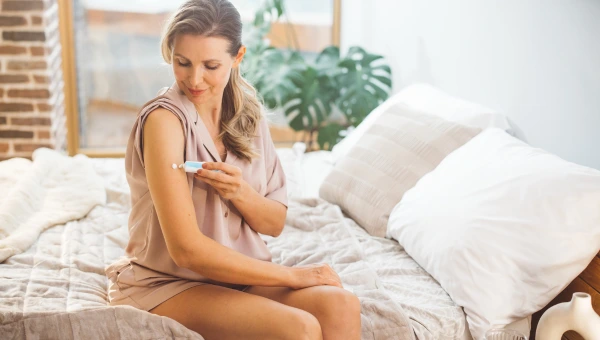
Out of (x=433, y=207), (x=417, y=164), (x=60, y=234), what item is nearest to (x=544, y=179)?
(x=433, y=207)

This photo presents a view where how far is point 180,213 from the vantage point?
1.45 meters

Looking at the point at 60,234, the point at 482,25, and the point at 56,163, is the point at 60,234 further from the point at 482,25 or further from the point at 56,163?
the point at 482,25

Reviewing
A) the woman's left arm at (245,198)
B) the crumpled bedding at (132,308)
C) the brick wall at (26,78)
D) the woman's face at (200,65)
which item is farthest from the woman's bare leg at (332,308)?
the brick wall at (26,78)

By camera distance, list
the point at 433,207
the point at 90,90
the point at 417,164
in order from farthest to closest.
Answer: the point at 90,90, the point at 417,164, the point at 433,207

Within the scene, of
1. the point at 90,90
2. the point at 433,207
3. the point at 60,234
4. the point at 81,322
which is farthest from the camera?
the point at 90,90

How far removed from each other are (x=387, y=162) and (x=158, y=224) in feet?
3.10

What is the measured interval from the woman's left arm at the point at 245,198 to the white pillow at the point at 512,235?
42 centimetres

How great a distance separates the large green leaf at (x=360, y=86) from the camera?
3.51m

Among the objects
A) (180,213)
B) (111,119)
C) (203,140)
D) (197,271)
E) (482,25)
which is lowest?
(111,119)

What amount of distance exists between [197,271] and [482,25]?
1.61m

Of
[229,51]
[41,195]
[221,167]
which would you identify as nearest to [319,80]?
[41,195]

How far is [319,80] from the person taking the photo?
12.4ft

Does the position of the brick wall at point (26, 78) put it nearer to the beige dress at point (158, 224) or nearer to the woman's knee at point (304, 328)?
the beige dress at point (158, 224)

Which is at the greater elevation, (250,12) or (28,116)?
(250,12)
